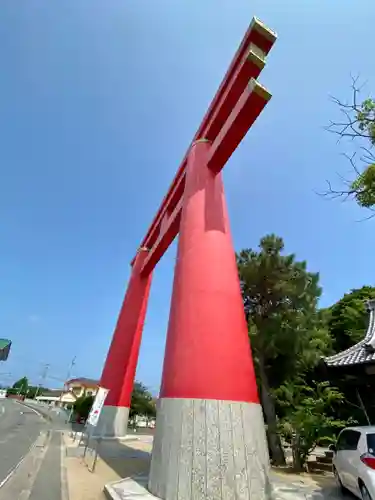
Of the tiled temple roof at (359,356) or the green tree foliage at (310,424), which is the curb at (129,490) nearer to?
the green tree foliage at (310,424)

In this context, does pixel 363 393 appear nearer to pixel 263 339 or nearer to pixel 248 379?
pixel 263 339

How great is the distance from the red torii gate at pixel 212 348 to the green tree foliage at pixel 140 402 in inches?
969

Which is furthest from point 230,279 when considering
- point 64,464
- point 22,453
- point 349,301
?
point 349,301

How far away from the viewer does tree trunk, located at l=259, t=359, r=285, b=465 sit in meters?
10.8

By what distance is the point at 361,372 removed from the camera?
9398 mm

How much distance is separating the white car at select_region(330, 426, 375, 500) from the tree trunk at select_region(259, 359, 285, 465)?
162 inches

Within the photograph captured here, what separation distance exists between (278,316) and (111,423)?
9.25 metres

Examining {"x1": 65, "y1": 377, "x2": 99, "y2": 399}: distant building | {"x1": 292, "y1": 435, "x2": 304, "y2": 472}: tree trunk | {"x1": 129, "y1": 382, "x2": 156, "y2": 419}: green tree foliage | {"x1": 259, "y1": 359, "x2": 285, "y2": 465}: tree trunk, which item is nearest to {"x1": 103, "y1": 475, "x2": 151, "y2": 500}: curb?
{"x1": 292, "y1": 435, "x2": 304, "y2": 472}: tree trunk

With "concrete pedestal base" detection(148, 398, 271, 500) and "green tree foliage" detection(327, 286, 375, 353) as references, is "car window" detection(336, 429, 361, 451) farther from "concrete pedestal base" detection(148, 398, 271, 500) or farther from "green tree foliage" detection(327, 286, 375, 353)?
"green tree foliage" detection(327, 286, 375, 353)

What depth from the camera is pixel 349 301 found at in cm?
2527

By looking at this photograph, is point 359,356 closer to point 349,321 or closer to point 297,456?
point 297,456

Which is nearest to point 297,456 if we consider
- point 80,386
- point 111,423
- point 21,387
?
point 111,423

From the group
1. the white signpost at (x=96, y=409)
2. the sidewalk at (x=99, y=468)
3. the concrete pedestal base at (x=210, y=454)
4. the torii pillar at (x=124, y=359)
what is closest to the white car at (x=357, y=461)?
the concrete pedestal base at (x=210, y=454)

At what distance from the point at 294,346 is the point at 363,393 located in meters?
2.39
